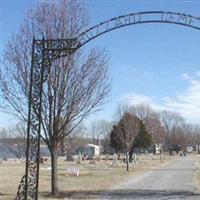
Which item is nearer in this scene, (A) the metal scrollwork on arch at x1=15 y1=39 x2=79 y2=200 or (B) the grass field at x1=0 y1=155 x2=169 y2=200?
(A) the metal scrollwork on arch at x1=15 y1=39 x2=79 y2=200

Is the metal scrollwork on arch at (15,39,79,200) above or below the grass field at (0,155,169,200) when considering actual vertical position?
above

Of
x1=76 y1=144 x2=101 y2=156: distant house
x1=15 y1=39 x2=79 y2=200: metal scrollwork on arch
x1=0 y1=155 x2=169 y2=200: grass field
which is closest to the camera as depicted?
x1=15 y1=39 x2=79 y2=200: metal scrollwork on arch

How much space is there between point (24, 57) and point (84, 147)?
124488 mm

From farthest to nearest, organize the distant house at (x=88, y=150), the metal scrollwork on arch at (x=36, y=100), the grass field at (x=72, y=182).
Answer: the distant house at (x=88, y=150) → the grass field at (x=72, y=182) → the metal scrollwork on arch at (x=36, y=100)

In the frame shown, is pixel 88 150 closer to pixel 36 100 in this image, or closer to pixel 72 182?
pixel 72 182

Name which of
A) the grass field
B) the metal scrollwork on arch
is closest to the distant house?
the grass field

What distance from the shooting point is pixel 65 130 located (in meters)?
21.3

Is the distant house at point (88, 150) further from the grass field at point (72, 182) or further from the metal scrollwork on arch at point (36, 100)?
the metal scrollwork on arch at point (36, 100)

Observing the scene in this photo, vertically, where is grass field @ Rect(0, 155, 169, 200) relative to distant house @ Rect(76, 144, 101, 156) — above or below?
below

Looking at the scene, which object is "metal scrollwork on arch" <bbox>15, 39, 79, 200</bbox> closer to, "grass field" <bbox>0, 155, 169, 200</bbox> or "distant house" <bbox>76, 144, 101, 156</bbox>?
"grass field" <bbox>0, 155, 169, 200</bbox>

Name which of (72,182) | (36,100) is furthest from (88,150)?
(36,100)

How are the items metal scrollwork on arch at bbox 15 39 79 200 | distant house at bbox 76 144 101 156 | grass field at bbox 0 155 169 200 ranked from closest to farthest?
1. metal scrollwork on arch at bbox 15 39 79 200
2. grass field at bbox 0 155 169 200
3. distant house at bbox 76 144 101 156

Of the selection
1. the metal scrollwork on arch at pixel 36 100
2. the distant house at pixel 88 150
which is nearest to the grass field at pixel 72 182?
the metal scrollwork on arch at pixel 36 100

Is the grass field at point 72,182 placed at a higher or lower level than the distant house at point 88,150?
lower
